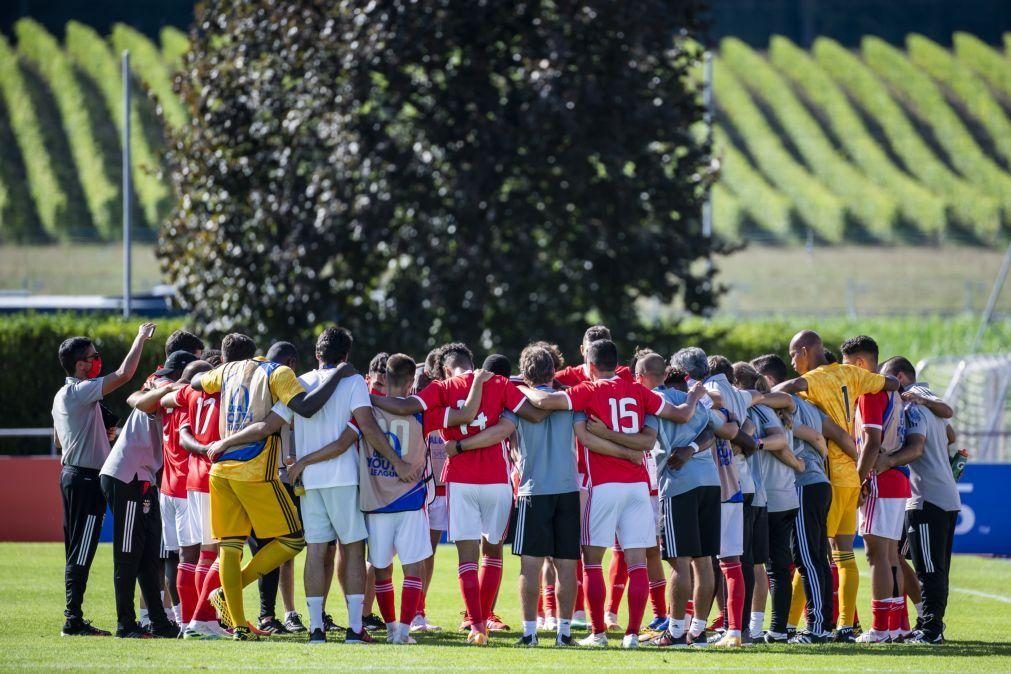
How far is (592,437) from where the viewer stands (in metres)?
9.55

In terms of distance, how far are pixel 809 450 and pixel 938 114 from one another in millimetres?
71244

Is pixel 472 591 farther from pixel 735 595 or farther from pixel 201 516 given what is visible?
pixel 201 516

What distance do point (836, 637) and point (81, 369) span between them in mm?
5902

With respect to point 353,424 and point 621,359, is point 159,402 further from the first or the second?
point 621,359

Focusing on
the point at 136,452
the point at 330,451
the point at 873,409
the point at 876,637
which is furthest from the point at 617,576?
the point at 136,452

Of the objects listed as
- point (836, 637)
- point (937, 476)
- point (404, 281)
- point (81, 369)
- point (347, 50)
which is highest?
point (347, 50)

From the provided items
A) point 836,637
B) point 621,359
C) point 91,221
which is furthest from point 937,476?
point 91,221

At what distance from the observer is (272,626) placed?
10289 millimetres

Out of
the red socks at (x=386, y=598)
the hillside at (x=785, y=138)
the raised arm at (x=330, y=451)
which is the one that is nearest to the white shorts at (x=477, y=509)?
the red socks at (x=386, y=598)

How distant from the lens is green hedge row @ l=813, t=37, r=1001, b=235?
72.1 meters

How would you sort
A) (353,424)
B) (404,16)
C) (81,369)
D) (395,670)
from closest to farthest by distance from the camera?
(395,670) < (353,424) < (81,369) < (404,16)

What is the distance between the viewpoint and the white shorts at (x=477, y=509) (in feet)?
32.0

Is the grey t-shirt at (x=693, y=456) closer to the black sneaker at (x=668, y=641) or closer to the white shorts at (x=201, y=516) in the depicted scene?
the black sneaker at (x=668, y=641)

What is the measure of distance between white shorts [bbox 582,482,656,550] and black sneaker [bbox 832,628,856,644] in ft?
5.94
